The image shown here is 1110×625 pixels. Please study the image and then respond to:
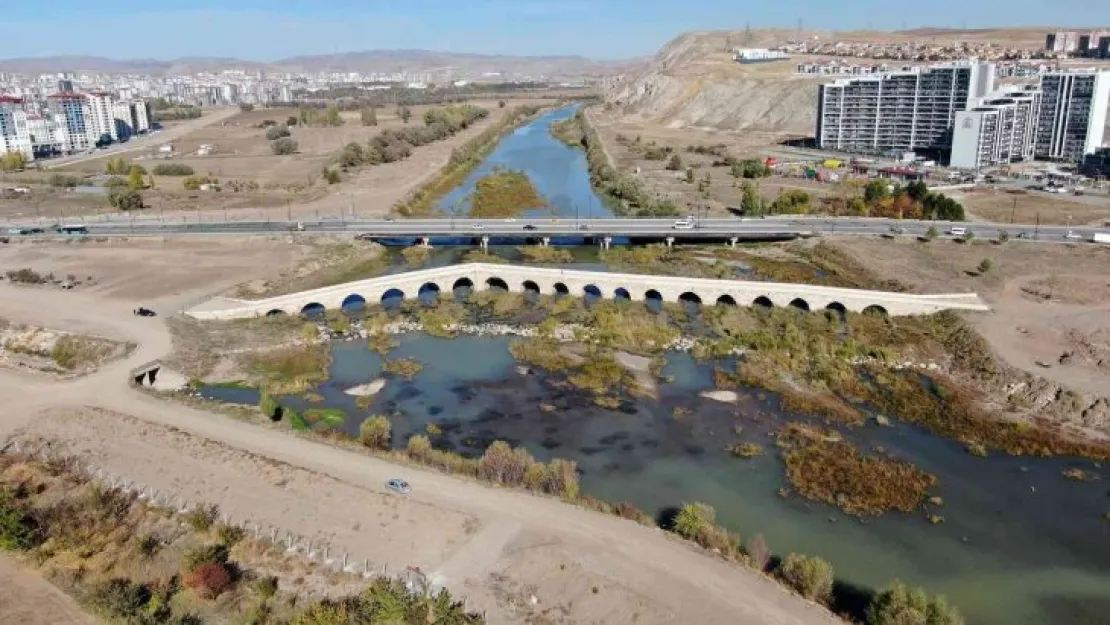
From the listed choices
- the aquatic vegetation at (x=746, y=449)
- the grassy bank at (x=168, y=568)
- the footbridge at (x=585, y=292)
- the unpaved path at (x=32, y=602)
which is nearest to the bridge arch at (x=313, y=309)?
the footbridge at (x=585, y=292)

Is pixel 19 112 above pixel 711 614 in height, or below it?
above

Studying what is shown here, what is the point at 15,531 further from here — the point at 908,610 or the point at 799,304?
the point at 799,304

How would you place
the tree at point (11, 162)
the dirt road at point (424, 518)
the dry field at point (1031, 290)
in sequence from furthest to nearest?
the tree at point (11, 162) < the dry field at point (1031, 290) < the dirt road at point (424, 518)

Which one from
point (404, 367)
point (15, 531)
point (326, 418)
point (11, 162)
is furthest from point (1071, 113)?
point (11, 162)

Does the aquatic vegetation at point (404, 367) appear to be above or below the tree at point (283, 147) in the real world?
below

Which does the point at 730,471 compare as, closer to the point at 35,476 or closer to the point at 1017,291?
the point at 35,476

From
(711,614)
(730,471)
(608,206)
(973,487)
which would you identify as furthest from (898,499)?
(608,206)

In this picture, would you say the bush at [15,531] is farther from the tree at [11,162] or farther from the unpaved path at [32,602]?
the tree at [11,162]
